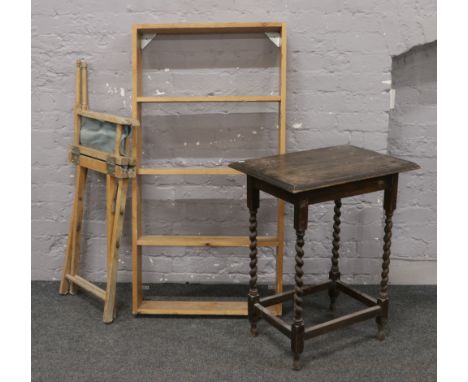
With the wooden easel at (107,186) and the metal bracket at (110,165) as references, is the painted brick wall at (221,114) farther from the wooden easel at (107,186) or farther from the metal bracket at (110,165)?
the metal bracket at (110,165)

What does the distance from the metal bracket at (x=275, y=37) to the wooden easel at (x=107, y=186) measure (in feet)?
2.58

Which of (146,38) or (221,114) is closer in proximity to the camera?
(146,38)

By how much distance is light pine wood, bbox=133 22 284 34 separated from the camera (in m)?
3.24

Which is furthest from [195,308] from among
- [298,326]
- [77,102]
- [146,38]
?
[146,38]

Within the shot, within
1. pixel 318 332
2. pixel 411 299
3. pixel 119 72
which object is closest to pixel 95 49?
pixel 119 72

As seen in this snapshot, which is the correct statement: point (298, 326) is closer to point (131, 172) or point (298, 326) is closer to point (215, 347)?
point (215, 347)

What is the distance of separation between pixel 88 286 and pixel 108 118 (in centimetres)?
91

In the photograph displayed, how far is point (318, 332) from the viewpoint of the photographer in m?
3.01

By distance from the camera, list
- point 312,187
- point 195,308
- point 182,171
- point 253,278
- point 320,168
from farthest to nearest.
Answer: point 195,308 < point 182,171 < point 253,278 < point 320,168 < point 312,187

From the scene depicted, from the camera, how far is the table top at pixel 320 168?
2.78 metres

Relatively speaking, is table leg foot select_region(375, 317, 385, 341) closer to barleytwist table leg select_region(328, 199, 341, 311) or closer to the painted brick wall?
barleytwist table leg select_region(328, 199, 341, 311)

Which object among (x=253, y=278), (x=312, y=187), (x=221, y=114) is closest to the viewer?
(x=312, y=187)

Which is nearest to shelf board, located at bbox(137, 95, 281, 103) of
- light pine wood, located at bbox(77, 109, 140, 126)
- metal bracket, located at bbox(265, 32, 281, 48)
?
light pine wood, located at bbox(77, 109, 140, 126)

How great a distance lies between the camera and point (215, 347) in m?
3.14
